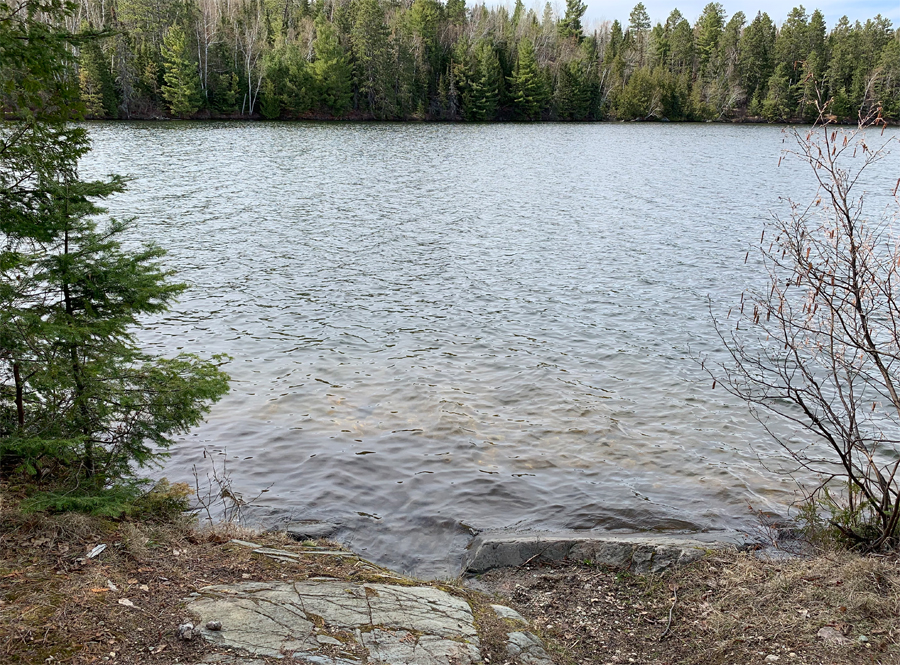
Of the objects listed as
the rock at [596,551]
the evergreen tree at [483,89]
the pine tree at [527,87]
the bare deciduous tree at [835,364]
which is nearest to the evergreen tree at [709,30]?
the pine tree at [527,87]

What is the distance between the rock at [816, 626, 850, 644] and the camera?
4.49 meters

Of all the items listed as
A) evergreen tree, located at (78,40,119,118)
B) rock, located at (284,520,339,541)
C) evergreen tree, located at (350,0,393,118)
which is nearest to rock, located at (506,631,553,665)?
rock, located at (284,520,339,541)

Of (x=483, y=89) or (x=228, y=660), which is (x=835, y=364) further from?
(x=483, y=89)

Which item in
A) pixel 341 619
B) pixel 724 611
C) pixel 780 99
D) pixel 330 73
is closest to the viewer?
pixel 341 619

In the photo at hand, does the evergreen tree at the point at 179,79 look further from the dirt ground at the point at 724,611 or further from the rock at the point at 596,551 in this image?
the dirt ground at the point at 724,611

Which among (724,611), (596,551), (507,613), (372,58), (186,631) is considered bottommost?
(596,551)

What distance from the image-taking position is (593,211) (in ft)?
96.0

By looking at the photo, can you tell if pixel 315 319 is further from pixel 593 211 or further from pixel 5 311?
pixel 593 211

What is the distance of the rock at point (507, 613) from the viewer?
17.1 ft

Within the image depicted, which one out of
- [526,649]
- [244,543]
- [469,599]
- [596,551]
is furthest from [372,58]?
[526,649]

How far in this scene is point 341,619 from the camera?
4.51m

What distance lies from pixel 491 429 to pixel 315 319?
650 centimetres

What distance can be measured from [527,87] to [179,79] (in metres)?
50.0

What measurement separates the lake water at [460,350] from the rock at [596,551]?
16.4 inches
